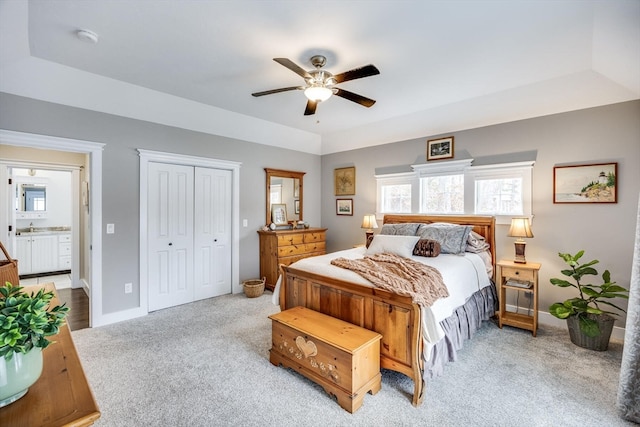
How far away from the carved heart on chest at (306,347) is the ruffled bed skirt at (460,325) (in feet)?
2.78

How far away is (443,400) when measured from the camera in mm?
2176

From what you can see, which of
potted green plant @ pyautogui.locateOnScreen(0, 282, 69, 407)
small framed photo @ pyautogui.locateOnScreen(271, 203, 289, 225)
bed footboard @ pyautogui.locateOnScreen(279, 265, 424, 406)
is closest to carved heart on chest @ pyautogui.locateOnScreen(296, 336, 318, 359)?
bed footboard @ pyautogui.locateOnScreen(279, 265, 424, 406)

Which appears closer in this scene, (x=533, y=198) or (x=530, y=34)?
(x=530, y=34)

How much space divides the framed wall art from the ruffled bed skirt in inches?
53.0

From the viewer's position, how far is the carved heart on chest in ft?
7.46

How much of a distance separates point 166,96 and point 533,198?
4.80 m

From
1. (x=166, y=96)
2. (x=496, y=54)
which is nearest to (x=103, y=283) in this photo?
(x=166, y=96)

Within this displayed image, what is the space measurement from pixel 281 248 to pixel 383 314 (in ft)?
8.90

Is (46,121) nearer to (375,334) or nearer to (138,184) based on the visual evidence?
(138,184)

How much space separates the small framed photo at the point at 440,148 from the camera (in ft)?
13.9

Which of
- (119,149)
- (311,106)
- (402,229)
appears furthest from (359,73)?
(119,149)

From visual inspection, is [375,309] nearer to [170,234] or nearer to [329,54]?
[329,54]

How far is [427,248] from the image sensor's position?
3441 mm

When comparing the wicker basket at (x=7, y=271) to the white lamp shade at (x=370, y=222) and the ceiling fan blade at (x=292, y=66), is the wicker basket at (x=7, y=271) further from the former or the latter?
the white lamp shade at (x=370, y=222)
